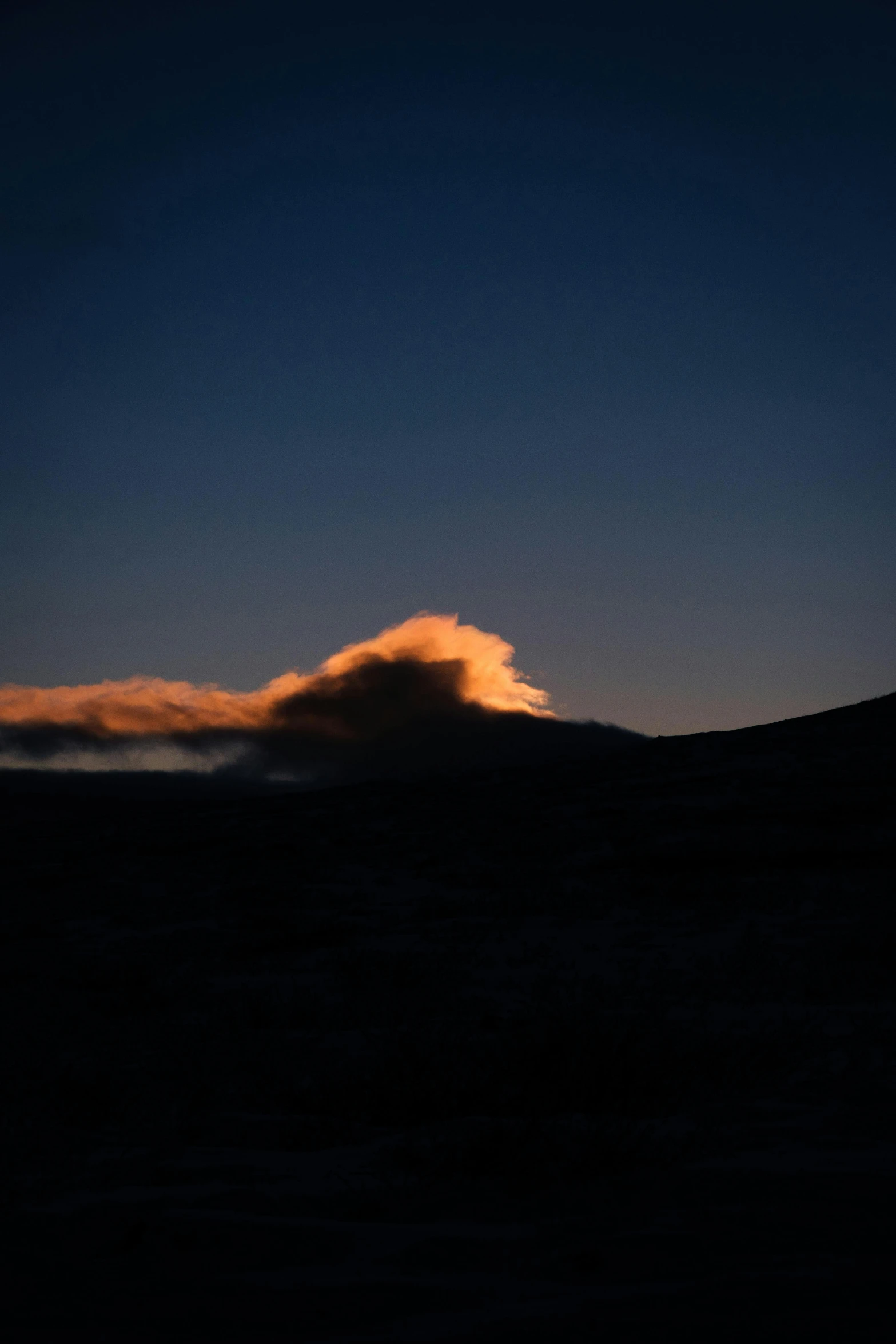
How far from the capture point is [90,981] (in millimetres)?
10602

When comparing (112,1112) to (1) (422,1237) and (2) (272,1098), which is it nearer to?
(2) (272,1098)

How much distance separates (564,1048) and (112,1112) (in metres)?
2.92

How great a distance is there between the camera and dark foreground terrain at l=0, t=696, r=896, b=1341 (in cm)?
326

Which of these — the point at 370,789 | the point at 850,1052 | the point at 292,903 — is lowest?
the point at 850,1052

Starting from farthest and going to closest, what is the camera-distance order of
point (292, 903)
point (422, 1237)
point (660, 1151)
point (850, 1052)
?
1. point (292, 903)
2. point (850, 1052)
3. point (660, 1151)
4. point (422, 1237)

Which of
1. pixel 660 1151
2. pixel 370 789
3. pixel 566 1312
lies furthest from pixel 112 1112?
pixel 370 789

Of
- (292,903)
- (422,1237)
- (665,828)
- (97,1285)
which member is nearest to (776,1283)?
→ (422,1237)

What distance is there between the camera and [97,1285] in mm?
3400

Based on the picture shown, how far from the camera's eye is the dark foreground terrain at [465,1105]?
3.26 meters

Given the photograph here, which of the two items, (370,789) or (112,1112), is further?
(370,789)

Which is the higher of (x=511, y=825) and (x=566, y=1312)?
(x=511, y=825)

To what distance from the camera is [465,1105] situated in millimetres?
5820

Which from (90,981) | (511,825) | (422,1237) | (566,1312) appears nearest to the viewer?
(566,1312)

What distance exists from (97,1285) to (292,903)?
1122 centimetres
